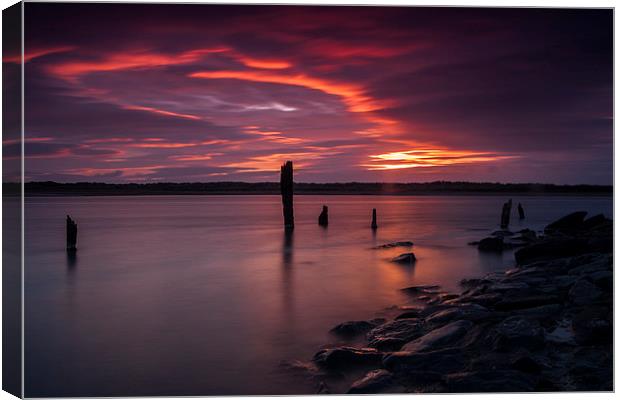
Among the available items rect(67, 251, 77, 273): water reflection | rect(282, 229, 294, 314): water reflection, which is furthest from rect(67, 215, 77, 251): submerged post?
rect(282, 229, 294, 314): water reflection

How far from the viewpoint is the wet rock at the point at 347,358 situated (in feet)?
19.1

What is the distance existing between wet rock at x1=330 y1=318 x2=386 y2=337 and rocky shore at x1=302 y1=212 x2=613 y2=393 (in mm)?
12

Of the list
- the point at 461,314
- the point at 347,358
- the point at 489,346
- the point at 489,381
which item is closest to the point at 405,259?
the point at 461,314

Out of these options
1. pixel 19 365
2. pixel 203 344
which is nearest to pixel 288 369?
pixel 203 344

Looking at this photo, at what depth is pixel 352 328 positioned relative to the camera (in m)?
7.11

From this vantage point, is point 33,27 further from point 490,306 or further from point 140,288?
point 490,306

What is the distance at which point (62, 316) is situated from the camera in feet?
26.0

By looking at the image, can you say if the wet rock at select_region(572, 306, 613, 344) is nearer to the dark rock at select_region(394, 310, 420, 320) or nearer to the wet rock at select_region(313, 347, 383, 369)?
the dark rock at select_region(394, 310, 420, 320)

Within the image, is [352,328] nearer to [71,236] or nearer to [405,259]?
[405,259]

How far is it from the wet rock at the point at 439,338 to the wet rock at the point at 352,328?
1025 mm

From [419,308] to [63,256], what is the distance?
346 inches

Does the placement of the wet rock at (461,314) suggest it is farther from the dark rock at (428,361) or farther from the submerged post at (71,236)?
the submerged post at (71,236)

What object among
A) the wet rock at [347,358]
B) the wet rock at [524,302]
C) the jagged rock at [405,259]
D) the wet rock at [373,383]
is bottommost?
the wet rock at [373,383]

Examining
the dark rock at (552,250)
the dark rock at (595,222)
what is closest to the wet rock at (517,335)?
the dark rock at (552,250)
